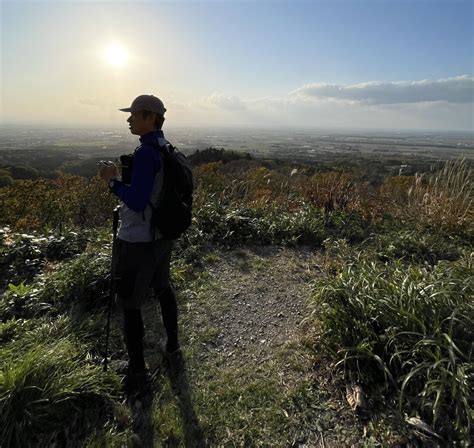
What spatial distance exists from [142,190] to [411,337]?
203 cm

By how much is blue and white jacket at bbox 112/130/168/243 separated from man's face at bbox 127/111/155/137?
39 millimetres

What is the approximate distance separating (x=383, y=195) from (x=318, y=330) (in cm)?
530

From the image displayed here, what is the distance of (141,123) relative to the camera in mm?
2020

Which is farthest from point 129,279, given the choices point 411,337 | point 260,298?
point 411,337

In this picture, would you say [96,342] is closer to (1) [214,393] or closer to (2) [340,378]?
(1) [214,393]

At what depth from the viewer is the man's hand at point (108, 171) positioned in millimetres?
2051

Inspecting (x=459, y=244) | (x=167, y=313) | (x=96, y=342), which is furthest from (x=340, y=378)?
(x=459, y=244)

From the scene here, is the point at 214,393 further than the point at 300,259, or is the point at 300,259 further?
the point at 300,259

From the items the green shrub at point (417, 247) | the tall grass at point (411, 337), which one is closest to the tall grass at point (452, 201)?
the green shrub at point (417, 247)

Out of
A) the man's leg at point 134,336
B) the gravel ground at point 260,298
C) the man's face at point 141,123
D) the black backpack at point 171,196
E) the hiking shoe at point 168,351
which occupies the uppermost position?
the man's face at point 141,123

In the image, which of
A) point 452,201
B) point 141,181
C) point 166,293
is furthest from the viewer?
point 452,201

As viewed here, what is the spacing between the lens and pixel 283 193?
7.47 metres

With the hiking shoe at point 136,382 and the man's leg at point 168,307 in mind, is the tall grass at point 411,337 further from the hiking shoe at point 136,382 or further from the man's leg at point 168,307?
the hiking shoe at point 136,382

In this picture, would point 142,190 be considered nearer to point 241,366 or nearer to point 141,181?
point 141,181
